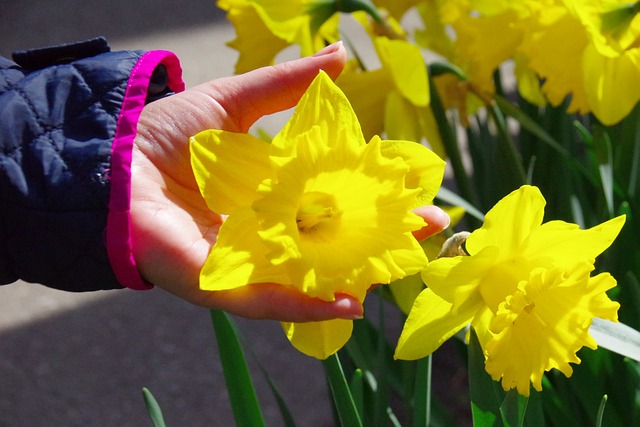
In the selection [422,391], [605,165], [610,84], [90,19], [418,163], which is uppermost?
[418,163]

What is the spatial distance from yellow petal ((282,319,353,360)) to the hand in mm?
36

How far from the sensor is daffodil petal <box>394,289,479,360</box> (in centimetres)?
90

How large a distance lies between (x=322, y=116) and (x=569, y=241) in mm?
272

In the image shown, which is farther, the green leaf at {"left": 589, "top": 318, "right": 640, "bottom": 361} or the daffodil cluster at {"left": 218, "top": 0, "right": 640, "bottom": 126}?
the daffodil cluster at {"left": 218, "top": 0, "right": 640, "bottom": 126}

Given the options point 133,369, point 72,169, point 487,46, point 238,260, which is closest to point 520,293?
point 238,260

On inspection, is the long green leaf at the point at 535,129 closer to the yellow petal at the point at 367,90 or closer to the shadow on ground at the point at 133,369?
the yellow petal at the point at 367,90

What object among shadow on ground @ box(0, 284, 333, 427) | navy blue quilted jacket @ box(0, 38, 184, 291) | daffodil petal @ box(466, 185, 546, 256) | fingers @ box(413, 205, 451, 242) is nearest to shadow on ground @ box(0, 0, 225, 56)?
shadow on ground @ box(0, 284, 333, 427)

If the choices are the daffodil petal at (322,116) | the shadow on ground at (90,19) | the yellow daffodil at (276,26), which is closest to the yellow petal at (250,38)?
the yellow daffodil at (276,26)

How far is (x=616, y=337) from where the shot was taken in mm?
1004

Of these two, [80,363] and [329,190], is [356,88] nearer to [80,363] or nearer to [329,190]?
[329,190]

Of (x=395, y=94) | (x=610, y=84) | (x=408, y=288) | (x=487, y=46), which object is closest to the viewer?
(x=408, y=288)

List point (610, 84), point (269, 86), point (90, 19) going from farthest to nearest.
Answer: point (90, 19), point (610, 84), point (269, 86)

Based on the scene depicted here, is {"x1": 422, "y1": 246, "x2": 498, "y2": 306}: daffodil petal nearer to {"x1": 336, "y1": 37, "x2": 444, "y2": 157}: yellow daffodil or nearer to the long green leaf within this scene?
{"x1": 336, "y1": 37, "x2": 444, "y2": 157}: yellow daffodil

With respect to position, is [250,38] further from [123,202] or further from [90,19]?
[90,19]
